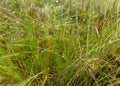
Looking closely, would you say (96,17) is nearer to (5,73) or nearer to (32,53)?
(32,53)

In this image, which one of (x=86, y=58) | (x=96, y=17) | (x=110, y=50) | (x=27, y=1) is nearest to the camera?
(x=86, y=58)

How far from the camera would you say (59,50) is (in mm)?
1986

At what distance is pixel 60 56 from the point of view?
197 centimetres

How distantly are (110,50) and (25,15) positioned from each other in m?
0.56

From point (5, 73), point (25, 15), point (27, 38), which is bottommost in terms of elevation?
point (5, 73)

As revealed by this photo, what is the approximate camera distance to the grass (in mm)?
1903

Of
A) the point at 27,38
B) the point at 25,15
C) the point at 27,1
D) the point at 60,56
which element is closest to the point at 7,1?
the point at 27,1

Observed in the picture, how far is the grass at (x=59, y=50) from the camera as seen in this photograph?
1903 millimetres

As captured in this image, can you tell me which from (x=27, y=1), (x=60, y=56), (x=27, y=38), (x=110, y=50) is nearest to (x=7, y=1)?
(x=27, y=1)

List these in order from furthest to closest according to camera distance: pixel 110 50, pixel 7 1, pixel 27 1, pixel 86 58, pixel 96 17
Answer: pixel 7 1, pixel 27 1, pixel 96 17, pixel 110 50, pixel 86 58

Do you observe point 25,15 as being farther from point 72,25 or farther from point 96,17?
point 96,17

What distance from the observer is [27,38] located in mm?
2016

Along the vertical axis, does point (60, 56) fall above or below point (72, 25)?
below

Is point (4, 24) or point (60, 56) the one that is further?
point (4, 24)
